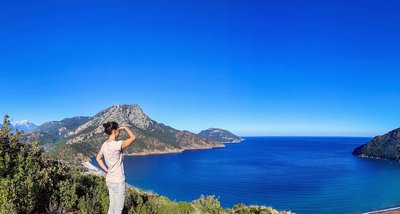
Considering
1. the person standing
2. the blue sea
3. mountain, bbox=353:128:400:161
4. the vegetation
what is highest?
the person standing

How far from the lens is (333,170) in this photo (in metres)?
107

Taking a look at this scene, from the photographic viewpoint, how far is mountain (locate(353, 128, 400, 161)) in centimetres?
15575

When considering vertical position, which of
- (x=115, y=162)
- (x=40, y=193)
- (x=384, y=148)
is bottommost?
(x=384, y=148)

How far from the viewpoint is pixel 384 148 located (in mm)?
163250

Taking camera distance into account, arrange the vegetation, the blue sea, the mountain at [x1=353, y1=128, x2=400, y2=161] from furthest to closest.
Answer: the mountain at [x1=353, y1=128, x2=400, y2=161], the blue sea, the vegetation

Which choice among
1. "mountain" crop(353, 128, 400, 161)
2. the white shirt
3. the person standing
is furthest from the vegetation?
"mountain" crop(353, 128, 400, 161)

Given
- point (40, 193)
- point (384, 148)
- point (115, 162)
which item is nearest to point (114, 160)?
point (115, 162)

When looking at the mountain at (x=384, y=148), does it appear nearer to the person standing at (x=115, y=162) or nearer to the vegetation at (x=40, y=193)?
the vegetation at (x=40, y=193)

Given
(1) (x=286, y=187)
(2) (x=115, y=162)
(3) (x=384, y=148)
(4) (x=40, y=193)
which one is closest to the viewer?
(2) (x=115, y=162)

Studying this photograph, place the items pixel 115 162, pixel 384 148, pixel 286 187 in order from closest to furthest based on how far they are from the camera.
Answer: pixel 115 162, pixel 286 187, pixel 384 148

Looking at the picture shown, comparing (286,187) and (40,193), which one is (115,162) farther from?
(286,187)

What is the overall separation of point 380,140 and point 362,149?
35.7ft

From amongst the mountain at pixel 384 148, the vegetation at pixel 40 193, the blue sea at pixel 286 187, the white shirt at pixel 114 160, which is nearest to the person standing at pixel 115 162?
the white shirt at pixel 114 160

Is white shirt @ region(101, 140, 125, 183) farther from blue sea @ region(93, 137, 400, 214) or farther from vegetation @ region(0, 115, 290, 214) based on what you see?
blue sea @ region(93, 137, 400, 214)
